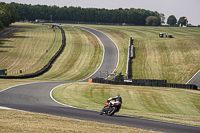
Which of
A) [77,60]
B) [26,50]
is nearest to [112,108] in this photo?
[77,60]

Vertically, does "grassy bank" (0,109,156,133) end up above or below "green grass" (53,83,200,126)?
above

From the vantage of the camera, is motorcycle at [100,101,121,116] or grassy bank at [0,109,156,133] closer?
grassy bank at [0,109,156,133]

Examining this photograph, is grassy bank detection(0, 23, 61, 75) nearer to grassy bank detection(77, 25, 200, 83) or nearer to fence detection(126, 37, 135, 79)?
grassy bank detection(77, 25, 200, 83)

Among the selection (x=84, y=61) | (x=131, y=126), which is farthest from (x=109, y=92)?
(x=84, y=61)

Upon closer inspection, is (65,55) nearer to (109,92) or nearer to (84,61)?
(84,61)

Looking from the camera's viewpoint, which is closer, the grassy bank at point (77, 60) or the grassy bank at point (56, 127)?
the grassy bank at point (56, 127)

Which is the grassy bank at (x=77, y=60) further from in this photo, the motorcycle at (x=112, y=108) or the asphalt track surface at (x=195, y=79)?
the motorcycle at (x=112, y=108)

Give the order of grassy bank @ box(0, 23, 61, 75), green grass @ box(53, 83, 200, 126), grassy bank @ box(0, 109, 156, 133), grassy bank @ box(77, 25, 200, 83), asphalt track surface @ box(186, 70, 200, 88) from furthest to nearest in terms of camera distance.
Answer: grassy bank @ box(0, 23, 61, 75) → grassy bank @ box(77, 25, 200, 83) → asphalt track surface @ box(186, 70, 200, 88) → green grass @ box(53, 83, 200, 126) → grassy bank @ box(0, 109, 156, 133)

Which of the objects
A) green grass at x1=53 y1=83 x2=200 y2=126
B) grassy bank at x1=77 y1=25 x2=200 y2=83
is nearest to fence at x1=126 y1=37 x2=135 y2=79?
grassy bank at x1=77 y1=25 x2=200 y2=83

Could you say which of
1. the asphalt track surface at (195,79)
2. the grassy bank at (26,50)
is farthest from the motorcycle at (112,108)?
the grassy bank at (26,50)

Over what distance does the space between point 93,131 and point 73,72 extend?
4962 centimetres

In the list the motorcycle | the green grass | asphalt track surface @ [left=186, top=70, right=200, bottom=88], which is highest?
the motorcycle

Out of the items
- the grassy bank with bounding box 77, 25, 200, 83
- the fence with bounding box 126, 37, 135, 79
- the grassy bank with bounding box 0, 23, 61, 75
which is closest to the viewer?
the grassy bank with bounding box 77, 25, 200, 83

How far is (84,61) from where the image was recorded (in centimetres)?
→ 7219
